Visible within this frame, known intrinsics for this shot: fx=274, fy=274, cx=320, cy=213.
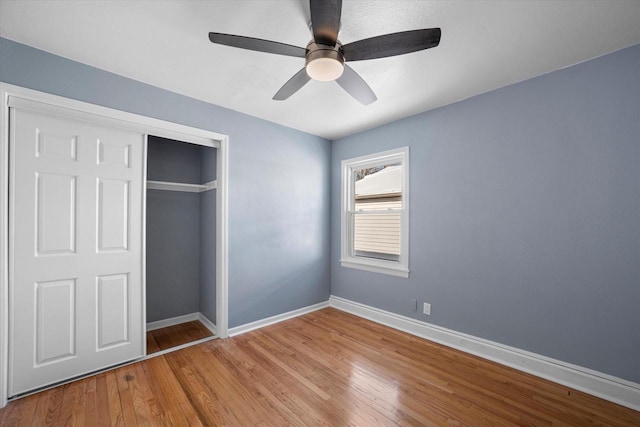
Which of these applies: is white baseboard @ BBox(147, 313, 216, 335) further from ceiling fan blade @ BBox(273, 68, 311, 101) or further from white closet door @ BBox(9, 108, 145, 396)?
ceiling fan blade @ BBox(273, 68, 311, 101)

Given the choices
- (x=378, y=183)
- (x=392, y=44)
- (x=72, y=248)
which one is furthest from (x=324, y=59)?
(x=72, y=248)

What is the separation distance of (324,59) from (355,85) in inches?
18.5

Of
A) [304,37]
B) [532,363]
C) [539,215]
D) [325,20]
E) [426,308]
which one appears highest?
[304,37]

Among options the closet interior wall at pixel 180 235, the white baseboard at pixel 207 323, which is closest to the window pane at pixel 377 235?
the closet interior wall at pixel 180 235

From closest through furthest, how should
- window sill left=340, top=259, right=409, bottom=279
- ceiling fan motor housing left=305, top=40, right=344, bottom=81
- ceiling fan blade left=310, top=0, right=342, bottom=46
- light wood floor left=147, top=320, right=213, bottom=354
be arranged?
1. ceiling fan blade left=310, top=0, right=342, bottom=46
2. ceiling fan motor housing left=305, top=40, right=344, bottom=81
3. light wood floor left=147, top=320, right=213, bottom=354
4. window sill left=340, top=259, right=409, bottom=279

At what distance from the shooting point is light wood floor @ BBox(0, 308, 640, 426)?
6.05 ft

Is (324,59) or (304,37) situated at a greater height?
(304,37)

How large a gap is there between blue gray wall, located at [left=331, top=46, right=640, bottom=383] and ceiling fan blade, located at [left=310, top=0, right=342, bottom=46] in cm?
198

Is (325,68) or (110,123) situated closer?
(325,68)

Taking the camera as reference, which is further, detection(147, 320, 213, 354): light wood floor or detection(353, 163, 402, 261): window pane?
detection(353, 163, 402, 261): window pane

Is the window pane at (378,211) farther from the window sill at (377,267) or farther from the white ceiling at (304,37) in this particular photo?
the white ceiling at (304,37)

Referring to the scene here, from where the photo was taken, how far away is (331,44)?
1585mm

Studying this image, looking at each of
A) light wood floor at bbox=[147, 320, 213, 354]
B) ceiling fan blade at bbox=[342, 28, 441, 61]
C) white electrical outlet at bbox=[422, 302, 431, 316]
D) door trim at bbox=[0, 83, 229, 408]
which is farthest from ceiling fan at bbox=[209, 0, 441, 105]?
light wood floor at bbox=[147, 320, 213, 354]

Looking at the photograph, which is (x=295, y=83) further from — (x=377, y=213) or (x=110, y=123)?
(x=377, y=213)
